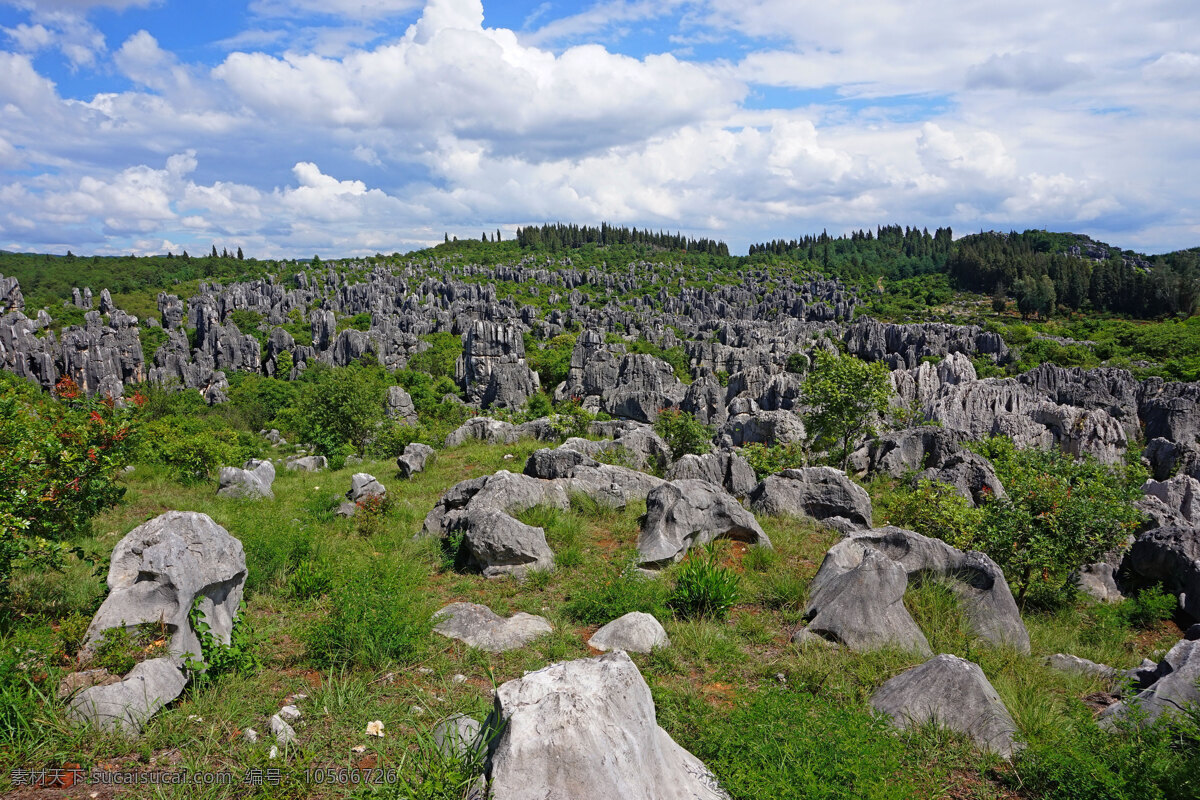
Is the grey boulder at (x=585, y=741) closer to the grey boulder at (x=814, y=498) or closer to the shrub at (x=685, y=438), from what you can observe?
the grey boulder at (x=814, y=498)

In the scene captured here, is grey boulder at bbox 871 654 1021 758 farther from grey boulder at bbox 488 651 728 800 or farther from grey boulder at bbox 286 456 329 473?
→ grey boulder at bbox 286 456 329 473

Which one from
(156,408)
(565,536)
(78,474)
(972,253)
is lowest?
(156,408)

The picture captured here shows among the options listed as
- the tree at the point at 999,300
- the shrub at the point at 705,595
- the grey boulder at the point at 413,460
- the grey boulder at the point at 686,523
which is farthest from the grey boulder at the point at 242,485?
the tree at the point at 999,300

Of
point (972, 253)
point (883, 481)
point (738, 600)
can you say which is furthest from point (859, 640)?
point (972, 253)

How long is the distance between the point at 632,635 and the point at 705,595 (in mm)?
1373

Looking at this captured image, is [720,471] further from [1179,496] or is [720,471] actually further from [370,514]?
[1179,496]

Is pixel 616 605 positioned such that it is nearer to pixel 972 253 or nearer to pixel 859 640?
pixel 859 640

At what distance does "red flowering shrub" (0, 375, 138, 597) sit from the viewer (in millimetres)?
5965

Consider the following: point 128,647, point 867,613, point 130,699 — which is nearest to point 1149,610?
point 867,613

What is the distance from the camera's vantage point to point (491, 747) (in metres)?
4.11

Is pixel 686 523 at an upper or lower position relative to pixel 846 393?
lower

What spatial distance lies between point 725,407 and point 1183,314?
298ft

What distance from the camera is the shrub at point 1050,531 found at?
33.4 feet

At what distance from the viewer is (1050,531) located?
408 inches
